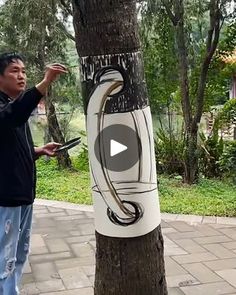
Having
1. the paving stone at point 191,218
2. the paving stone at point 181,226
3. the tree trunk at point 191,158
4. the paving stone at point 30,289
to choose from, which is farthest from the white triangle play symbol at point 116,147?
the tree trunk at point 191,158

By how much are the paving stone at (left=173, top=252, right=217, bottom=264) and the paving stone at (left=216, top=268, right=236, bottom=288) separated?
0.28 m

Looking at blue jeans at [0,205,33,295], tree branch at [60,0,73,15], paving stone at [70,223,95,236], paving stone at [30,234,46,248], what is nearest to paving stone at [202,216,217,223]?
paving stone at [70,223,95,236]

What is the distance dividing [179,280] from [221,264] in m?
0.51

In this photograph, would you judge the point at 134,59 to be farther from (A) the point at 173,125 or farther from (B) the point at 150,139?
(A) the point at 173,125

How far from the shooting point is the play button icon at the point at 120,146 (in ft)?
7.70

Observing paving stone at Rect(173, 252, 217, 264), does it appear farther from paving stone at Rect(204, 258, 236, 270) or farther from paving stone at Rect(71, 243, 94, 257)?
paving stone at Rect(71, 243, 94, 257)

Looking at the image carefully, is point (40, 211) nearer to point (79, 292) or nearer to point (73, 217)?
point (73, 217)

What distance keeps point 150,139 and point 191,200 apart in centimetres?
389

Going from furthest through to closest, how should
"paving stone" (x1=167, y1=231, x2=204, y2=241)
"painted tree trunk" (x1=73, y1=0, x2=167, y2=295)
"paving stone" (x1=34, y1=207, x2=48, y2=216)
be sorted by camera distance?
"paving stone" (x1=34, y1=207, x2=48, y2=216) < "paving stone" (x1=167, y1=231, x2=204, y2=241) < "painted tree trunk" (x1=73, y1=0, x2=167, y2=295)

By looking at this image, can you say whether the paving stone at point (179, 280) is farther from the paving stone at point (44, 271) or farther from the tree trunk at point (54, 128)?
the tree trunk at point (54, 128)

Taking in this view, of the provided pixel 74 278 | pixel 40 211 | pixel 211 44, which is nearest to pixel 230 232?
pixel 74 278

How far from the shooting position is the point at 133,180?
2.38 metres

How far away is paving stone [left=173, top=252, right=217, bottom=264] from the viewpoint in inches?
156

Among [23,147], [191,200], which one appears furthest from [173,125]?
[23,147]
